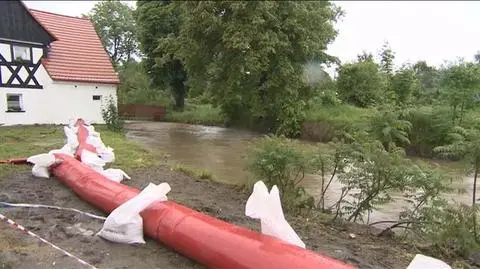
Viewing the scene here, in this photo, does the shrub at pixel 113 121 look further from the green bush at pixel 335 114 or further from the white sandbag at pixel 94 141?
the green bush at pixel 335 114

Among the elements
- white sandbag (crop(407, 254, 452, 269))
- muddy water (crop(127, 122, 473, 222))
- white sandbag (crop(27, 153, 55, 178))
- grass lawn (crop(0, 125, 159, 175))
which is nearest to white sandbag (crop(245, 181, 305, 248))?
white sandbag (crop(407, 254, 452, 269))

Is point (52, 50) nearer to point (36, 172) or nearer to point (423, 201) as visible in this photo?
point (36, 172)

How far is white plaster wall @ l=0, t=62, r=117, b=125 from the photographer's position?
18984 millimetres

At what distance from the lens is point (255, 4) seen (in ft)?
63.4

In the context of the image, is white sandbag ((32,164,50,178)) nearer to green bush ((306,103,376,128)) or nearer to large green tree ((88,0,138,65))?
green bush ((306,103,376,128))

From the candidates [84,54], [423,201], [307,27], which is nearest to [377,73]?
[307,27]

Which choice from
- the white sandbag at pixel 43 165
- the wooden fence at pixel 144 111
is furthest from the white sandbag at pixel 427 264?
the wooden fence at pixel 144 111

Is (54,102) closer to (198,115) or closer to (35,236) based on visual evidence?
(198,115)

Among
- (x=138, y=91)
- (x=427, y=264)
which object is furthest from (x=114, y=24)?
(x=427, y=264)

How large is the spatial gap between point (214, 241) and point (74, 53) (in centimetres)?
1989

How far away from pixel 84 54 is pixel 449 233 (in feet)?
65.8

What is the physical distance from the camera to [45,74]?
19891 millimetres

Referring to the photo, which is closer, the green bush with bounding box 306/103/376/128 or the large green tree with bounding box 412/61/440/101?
the green bush with bounding box 306/103/376/128

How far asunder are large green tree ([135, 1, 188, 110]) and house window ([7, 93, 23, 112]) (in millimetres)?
12808
